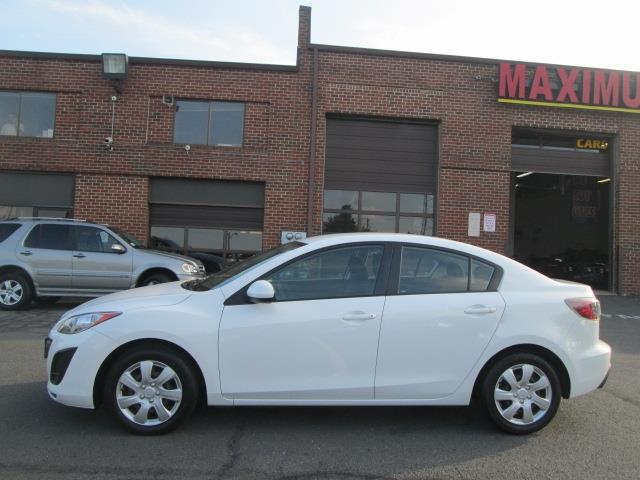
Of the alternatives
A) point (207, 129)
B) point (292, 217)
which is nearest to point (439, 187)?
point (292, 217)

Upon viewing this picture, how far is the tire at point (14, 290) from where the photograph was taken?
1033cm

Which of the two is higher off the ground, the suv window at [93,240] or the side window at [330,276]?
the suv window at [93,240]

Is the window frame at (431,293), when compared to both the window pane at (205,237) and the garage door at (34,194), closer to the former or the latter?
the window pane at (205,237)

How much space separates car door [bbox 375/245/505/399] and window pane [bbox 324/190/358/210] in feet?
33.3

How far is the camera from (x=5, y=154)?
1395cm

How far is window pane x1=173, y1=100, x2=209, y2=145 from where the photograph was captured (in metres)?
14.3

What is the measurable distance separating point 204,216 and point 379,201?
4474 millimetres

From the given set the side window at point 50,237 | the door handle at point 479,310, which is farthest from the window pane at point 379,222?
the door handle at point 479,310

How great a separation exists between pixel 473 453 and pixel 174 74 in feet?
41.0

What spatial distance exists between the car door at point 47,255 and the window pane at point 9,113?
5.06 m

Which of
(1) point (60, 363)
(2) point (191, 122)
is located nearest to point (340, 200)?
(2) point (191, 122)

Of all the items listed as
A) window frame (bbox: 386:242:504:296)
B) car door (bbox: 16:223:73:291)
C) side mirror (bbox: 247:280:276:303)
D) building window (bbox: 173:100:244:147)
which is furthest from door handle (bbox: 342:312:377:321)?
building window (bbox: 173:100:244:147)

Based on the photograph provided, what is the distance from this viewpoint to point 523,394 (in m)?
4.40

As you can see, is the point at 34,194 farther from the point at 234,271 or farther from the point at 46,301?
the point at 234,271
